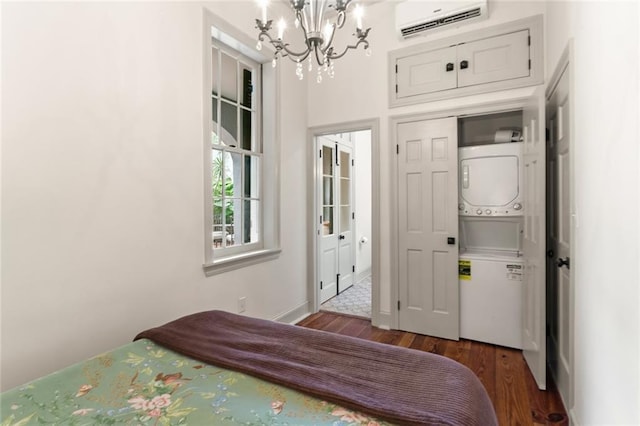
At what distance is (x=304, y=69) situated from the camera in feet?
11.7

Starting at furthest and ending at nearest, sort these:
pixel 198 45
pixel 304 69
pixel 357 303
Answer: pixel 357 303 → pixel 304 69 → pixel 198 45

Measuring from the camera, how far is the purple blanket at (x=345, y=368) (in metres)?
1.02

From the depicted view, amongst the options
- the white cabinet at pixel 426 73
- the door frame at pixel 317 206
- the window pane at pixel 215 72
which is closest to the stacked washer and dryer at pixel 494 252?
the white cabinet at pixel 426 73

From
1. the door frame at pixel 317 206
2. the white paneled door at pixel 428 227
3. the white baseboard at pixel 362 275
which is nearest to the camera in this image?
the white paneled door at pixel 428 227

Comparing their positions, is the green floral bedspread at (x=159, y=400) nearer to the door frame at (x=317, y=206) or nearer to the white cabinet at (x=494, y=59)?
the door frame at (x=317, y=206)

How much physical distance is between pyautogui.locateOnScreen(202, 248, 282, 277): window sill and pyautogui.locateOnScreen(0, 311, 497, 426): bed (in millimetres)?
970

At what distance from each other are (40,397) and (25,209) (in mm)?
863

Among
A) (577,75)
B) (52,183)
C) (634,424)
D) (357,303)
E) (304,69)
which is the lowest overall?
(357,303)

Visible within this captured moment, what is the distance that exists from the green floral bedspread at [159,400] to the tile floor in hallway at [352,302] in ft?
8.83

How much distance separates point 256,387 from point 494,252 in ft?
9.24

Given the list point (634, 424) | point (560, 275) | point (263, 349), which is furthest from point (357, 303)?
point (634, 424)

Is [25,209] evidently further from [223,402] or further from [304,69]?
[304,69]

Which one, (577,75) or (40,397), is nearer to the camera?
(40,397)

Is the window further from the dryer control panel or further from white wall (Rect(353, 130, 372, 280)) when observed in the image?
white wall (Rect(353, 130, 372, 280))
